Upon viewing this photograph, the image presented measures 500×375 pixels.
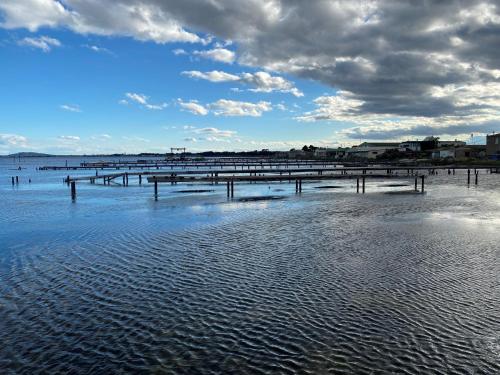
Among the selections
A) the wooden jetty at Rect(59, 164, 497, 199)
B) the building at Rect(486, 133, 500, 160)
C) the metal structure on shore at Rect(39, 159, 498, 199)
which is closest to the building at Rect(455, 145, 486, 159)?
the building at Rect(486, 133, 500, 160)

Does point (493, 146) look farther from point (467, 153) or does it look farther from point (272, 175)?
point (272, 175)

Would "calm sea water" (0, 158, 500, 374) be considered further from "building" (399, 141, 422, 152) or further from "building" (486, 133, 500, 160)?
"building" (399, 141, 422, 152)

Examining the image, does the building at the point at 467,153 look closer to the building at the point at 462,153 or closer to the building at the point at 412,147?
the building at the point at 462,153

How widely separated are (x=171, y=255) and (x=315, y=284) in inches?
272

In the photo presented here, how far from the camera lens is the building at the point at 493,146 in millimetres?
105863

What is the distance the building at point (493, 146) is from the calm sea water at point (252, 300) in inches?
3895

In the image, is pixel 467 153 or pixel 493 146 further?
pixel 467 153

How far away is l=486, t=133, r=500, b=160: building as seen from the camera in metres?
106

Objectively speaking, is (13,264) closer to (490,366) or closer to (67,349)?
(67,349)

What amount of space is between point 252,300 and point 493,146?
123m

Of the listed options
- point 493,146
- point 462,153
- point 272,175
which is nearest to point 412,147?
point 462,153

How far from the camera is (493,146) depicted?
110 m

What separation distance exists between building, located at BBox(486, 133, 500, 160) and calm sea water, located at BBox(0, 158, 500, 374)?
3895 inches

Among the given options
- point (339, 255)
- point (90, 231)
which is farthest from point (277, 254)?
point (90, 231)
